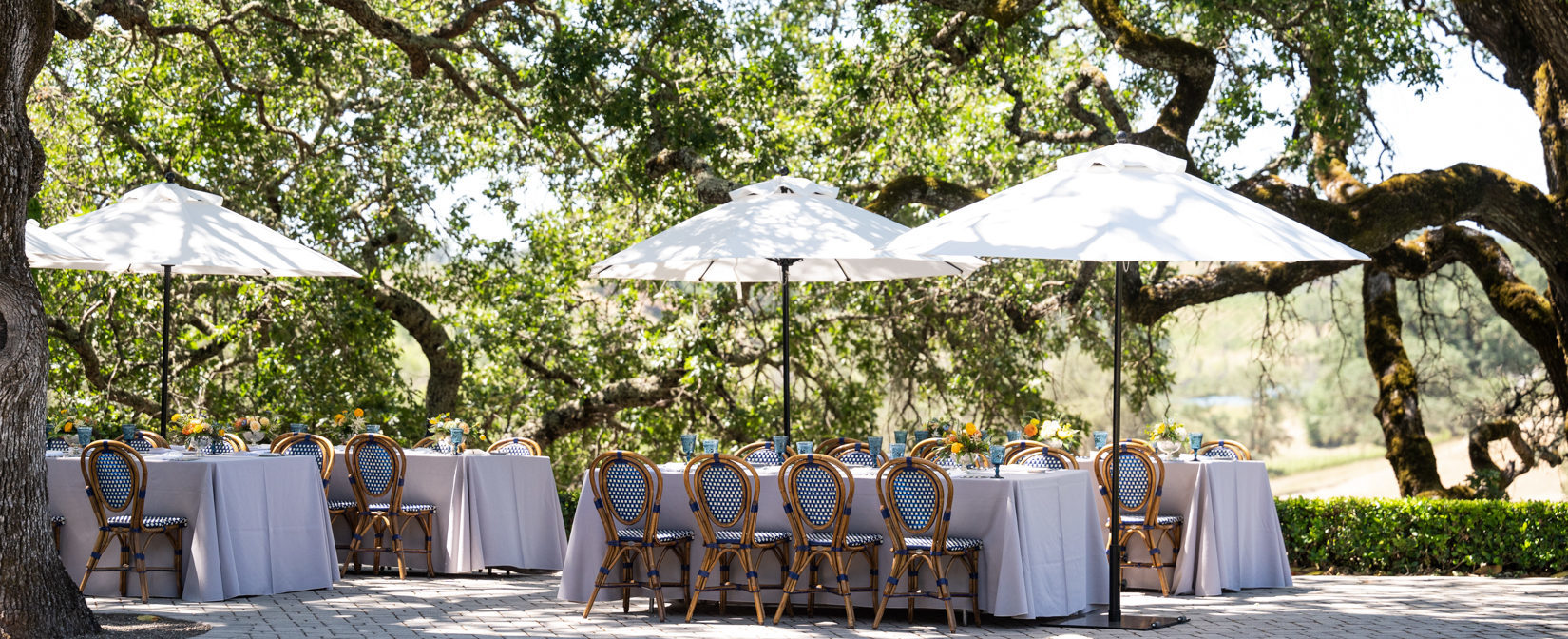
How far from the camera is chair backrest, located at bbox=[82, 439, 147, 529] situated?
7.33 metres

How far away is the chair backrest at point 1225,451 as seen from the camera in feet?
30.0

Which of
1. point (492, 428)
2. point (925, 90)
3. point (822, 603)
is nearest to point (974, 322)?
point (925, 90)

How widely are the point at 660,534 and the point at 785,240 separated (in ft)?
5.92

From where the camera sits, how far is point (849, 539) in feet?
22.2

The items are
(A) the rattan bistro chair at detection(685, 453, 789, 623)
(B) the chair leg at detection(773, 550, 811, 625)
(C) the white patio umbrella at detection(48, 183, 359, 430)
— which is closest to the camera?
(B) the chair leg at detection(773, 550, 811, 625)

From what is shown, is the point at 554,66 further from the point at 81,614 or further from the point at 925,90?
the point at 81,614

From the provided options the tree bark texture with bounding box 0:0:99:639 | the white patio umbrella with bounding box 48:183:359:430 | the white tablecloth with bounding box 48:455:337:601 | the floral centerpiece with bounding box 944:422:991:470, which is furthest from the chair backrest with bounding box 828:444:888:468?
the tree bark texture with bounding box 0:0:99:639

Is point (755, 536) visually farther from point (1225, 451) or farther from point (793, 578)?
point (1225, 451)

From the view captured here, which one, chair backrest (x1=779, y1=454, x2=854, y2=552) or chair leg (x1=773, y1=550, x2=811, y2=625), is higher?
chair backrest (x1=779, y1=454, x2=854, y2=552)

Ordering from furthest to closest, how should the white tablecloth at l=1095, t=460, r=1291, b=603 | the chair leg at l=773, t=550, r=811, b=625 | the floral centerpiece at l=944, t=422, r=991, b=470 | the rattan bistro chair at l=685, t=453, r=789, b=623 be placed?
1. the white tablecloth at l=1095, t=460, r=1291, b=603
2. the floral centerpiece at l=944, t=422, r=991, b=470
3. the rattan bistro chair at l=685, t=453, r=789, b=623
4. the chair leg at l=773, t=550, r=811, b=625

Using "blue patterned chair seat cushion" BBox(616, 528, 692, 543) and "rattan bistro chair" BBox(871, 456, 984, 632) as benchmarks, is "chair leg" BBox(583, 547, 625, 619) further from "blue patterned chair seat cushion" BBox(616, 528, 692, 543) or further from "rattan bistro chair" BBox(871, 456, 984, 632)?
"rattan bistro chair" BBox(871, 456, 984, 632)

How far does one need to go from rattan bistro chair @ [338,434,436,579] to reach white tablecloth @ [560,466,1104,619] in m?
1.89

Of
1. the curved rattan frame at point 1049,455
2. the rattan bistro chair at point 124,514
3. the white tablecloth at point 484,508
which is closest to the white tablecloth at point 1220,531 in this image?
the curved rattan frame at point 1049,455

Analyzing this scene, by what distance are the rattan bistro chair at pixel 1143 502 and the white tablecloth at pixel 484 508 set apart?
3499 millimetres
